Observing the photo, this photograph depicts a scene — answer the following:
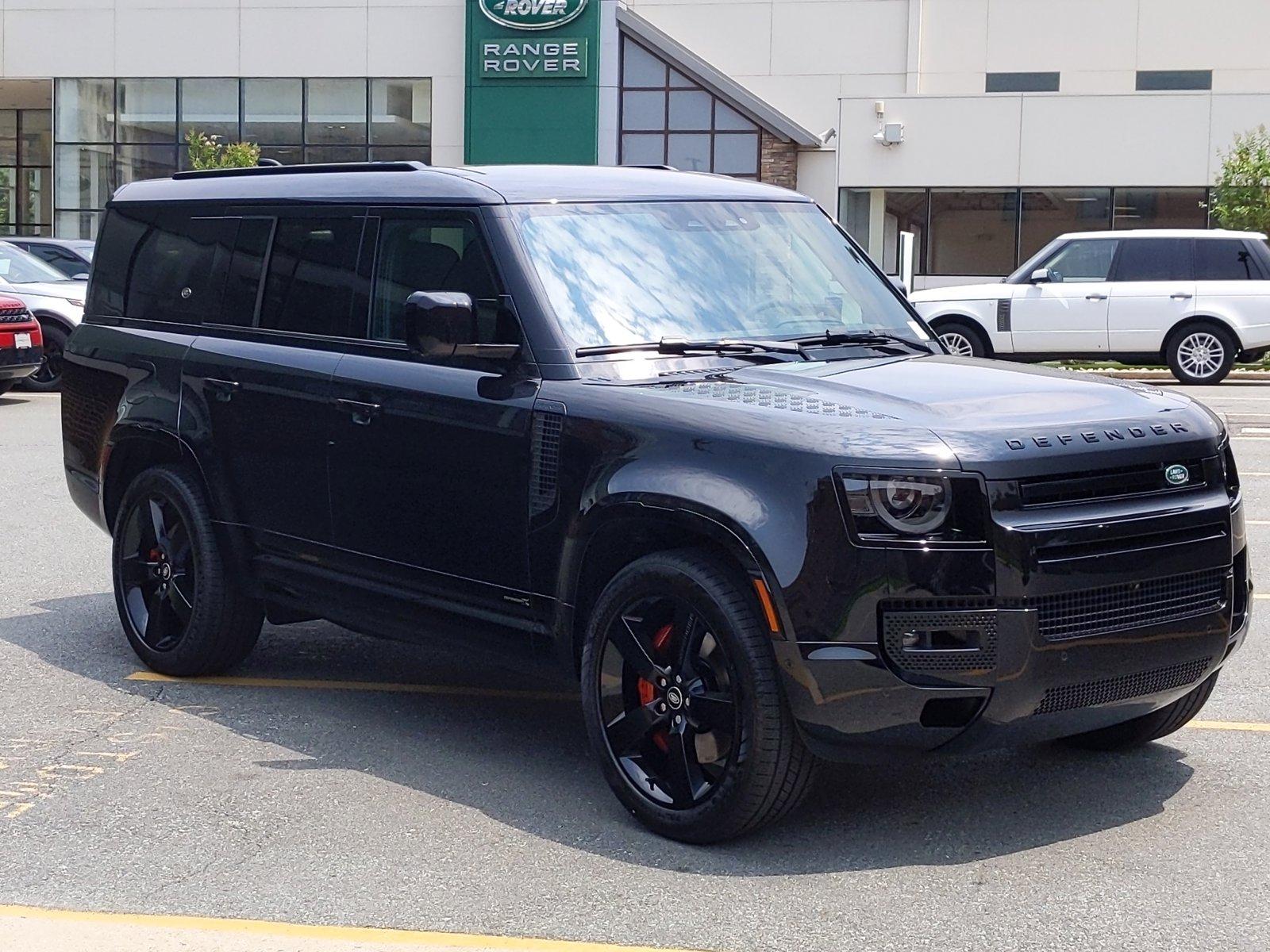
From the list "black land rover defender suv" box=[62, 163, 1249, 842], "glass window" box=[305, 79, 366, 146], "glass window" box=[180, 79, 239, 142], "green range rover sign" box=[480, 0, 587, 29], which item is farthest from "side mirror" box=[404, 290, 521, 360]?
"glass window" box=[180, 79, 239, 142]

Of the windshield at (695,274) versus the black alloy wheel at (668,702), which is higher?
the windshield at (695,274)

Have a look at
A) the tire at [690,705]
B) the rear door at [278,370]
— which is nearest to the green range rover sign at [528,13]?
the rear door at [278,370]

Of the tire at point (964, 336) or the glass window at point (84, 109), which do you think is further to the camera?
the glass window at point (84, 109)

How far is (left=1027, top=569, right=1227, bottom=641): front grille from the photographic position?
14.9ft

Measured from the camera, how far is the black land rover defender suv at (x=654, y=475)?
451 centimetres

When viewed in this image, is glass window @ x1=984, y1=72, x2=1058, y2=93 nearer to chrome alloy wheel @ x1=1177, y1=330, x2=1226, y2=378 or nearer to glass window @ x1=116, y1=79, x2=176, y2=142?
glass window @ x1=116, y1=79, x2=176, y2=142

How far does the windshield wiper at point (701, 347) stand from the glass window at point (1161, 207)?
111 feet

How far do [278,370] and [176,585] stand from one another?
1.09m

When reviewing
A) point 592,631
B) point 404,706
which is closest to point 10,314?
point 404,706

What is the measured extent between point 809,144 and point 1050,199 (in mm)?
5413

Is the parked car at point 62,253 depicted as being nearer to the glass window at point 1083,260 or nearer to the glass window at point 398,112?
the glass window at point 1083,260

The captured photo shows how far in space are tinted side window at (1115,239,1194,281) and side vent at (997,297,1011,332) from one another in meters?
1.49

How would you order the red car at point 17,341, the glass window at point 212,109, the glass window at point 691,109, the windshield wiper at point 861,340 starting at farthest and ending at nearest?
the glass window at point 212,109 → the glass window at point 691,109 → the red car at point 17,341 → the windshield wiper at point 861,340

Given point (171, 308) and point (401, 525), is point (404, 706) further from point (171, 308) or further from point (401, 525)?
point (171, 308)
